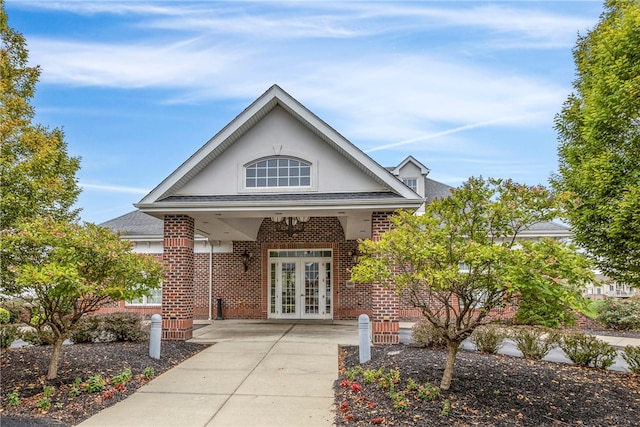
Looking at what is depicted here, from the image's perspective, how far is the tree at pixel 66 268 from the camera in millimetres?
6410

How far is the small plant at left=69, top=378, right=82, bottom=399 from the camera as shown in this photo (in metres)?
6.36

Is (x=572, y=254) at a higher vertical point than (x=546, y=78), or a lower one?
lower

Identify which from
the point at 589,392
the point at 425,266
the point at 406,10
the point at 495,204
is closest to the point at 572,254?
the point at 495,204

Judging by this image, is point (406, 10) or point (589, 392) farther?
point (406, 10)

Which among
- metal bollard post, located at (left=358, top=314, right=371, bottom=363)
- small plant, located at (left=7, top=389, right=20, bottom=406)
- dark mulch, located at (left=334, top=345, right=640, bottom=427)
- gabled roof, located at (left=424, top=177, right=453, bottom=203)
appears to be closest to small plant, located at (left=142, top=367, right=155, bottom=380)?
small plant, located at (left=7, top=389, right=20, bottom=406)

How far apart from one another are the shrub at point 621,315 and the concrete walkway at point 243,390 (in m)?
10.3

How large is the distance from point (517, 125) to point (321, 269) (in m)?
9.03

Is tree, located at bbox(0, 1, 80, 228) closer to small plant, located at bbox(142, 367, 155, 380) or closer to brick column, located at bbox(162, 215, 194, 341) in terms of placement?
brick column, located at bbox(162, 215, 194, 341)

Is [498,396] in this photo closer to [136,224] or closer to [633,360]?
[633,360]

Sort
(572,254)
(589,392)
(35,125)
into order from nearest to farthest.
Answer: (572,254) → (589,392) → (35,125)

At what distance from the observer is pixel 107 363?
797 cm

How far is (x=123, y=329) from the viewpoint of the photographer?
10781mm

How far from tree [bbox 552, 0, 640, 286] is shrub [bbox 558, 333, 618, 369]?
1426mm

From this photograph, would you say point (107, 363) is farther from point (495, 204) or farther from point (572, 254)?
point (572, 254)
